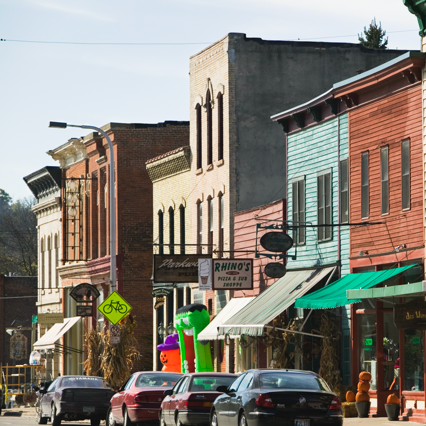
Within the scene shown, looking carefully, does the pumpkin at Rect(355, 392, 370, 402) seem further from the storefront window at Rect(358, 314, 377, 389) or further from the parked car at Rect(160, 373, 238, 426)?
the parked car at Rect(160, 373, 238, 426)

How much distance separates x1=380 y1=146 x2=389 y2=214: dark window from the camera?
27516 millimetres

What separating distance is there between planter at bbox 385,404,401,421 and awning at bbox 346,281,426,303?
8.63 feet

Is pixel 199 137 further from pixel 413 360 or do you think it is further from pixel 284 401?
pixel 284 401

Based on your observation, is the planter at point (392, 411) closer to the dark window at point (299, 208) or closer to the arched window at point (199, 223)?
the dark window at point (299, 208)

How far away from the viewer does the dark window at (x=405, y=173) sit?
2634 cm

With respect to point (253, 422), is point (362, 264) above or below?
above

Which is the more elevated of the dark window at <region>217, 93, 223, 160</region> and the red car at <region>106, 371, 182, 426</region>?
the dark window at <region>217, 93, 223, 160</region>

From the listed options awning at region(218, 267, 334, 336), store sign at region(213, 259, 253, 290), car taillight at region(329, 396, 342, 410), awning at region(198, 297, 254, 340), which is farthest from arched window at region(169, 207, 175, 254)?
car taillight at region(329, 396, 342, 410)

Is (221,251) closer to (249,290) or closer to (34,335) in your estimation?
(249,290)

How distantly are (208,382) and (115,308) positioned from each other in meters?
13.2

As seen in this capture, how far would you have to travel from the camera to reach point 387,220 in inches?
1075

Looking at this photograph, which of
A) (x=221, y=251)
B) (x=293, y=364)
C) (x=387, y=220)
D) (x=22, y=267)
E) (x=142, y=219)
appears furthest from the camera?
(x=22, y=267)

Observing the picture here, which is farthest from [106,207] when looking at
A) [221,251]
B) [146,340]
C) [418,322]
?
[418,322]

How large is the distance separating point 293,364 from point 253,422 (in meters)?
14.1
